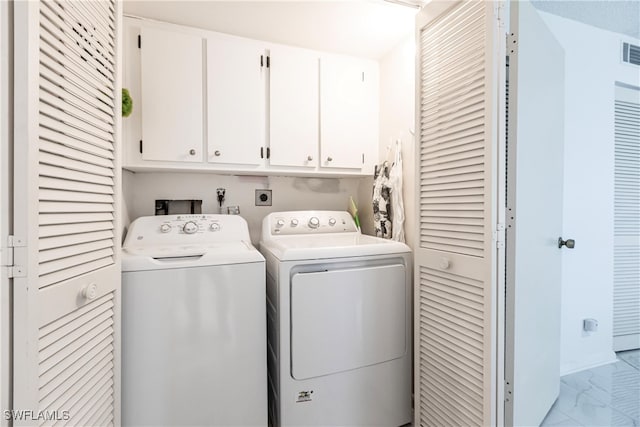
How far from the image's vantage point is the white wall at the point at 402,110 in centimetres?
183

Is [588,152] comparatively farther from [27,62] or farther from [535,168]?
[27,62]

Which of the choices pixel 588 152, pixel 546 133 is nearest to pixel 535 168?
pixel 546 133

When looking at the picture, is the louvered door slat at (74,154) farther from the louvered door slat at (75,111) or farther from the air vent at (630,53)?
the air vent at (630,53)

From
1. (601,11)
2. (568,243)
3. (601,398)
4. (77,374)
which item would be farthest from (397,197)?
(601,11)

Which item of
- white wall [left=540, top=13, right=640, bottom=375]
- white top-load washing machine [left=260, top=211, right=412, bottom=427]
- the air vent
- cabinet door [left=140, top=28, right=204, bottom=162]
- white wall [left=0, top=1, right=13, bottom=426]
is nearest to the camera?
white wall [left=0, top=1, right=13, bottom=426]

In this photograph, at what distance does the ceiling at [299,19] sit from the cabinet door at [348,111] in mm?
170

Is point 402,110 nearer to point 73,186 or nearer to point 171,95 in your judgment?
point 171,95

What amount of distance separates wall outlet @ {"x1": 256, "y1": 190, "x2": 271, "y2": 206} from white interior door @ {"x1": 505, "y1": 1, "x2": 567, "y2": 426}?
5.10 ft

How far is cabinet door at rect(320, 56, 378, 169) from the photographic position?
204 cm

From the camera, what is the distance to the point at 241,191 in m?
2.18

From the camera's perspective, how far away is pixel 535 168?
55.4 inches

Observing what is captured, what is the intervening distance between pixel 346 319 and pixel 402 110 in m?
1.35

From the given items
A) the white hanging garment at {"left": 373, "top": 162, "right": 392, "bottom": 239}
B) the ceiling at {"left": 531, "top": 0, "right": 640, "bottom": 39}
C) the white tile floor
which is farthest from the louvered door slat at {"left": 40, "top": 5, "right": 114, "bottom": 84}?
the white tile floor

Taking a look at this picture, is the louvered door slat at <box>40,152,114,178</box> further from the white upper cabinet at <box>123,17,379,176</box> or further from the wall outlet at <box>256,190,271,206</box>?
the wall outlet at <box>256,190,271,206</box>
